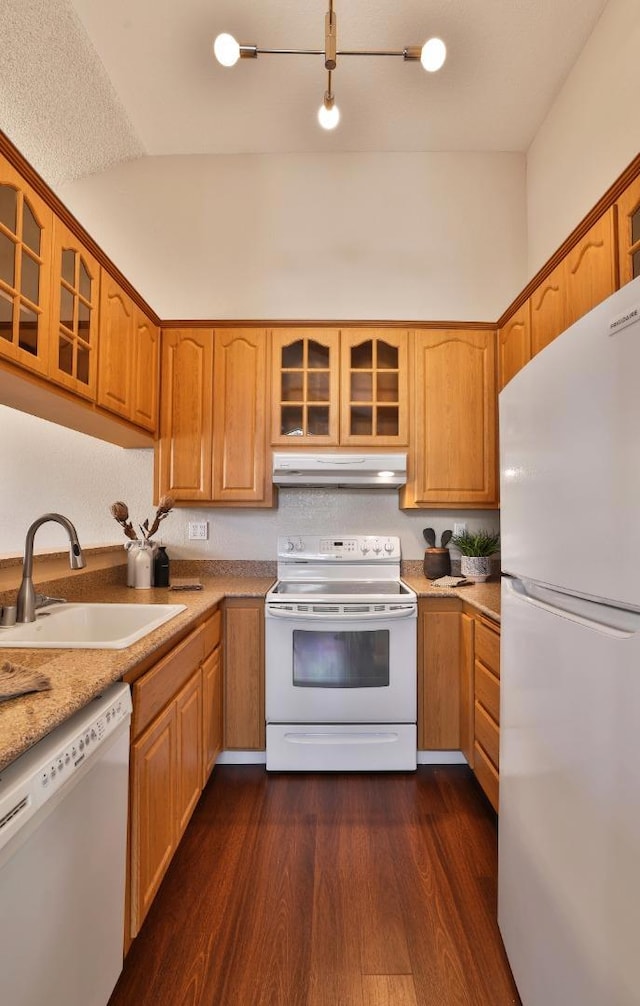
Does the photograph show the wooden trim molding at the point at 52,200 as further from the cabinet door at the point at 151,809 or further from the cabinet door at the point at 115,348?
the cabinet door at the point at 151,809

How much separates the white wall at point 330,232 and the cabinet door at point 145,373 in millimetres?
480

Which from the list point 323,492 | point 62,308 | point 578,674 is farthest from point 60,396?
point 578,674

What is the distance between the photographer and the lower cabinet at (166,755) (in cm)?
120

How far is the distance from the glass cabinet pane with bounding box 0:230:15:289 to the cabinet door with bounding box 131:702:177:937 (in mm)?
1340

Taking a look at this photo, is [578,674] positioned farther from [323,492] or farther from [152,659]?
[323,492]

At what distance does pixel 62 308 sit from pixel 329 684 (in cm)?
189

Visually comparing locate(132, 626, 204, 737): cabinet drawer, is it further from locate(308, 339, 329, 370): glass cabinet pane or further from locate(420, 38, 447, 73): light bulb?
locate(420, 38, 447, 73): light bulb

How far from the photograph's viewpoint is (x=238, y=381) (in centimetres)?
254

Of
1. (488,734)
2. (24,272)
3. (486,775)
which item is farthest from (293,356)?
(486,775)

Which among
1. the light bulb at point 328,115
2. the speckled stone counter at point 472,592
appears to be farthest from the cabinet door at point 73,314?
the speckled stone counter at point 472,592

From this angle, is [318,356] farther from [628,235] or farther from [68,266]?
[628,235]

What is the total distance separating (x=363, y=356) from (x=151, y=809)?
2259 mm

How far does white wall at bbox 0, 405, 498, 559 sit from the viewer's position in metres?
2.68

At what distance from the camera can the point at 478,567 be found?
2582 mm
